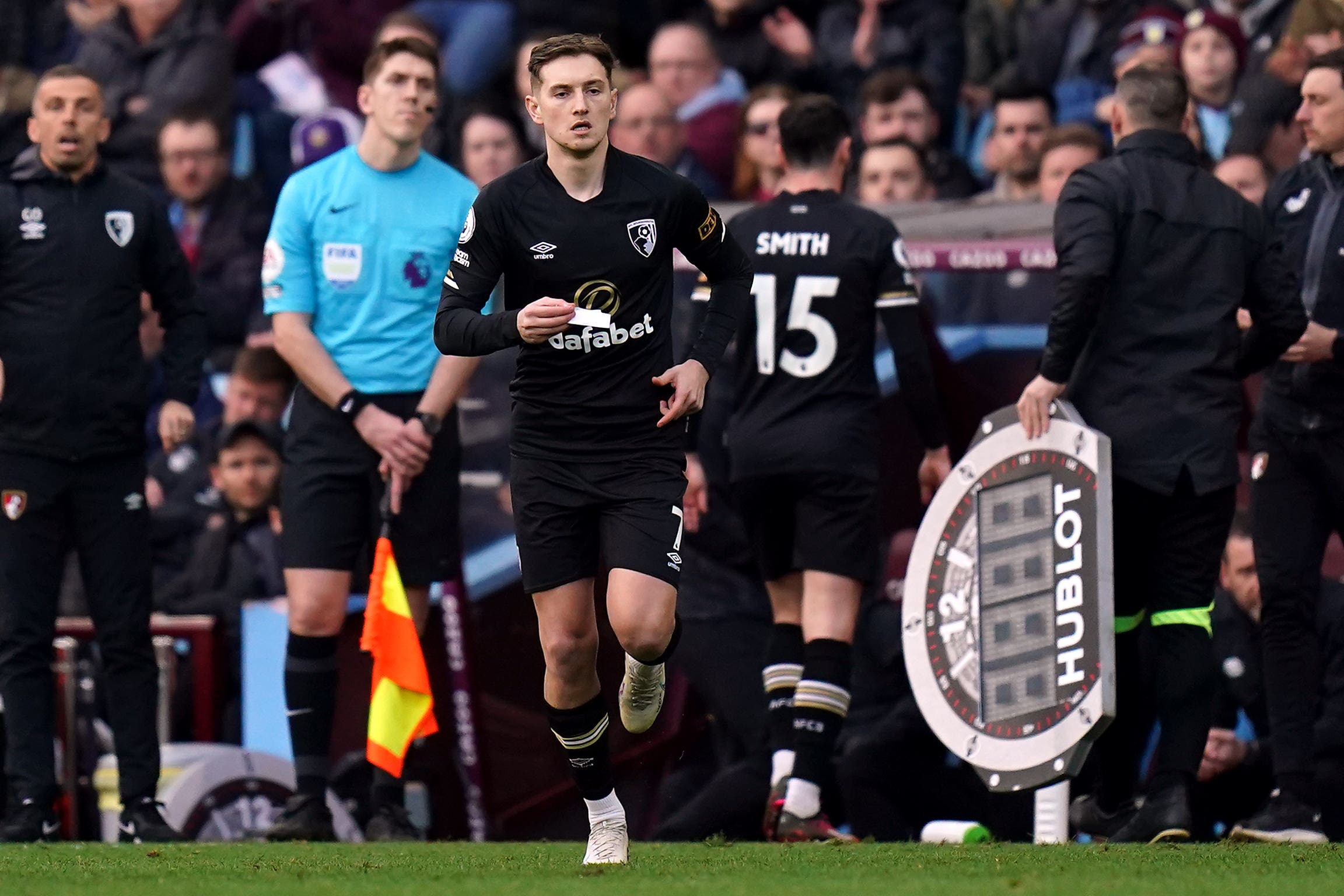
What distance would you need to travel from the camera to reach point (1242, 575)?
314 inches

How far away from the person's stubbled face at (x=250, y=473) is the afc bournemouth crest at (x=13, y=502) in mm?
1894

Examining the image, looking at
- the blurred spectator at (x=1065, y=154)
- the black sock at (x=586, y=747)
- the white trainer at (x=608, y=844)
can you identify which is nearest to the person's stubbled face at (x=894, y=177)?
the blurred spectator at (x=1065, y=154)

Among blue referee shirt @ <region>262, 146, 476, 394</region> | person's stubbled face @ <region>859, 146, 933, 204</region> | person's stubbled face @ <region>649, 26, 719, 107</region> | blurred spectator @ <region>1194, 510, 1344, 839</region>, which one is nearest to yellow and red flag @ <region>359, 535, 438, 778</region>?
blue referee shirt @ <region>262, 146, 476, 394</region>

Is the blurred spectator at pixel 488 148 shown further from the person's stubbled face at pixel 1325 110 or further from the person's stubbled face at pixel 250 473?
the person's stubbled face at pixel 1325 110

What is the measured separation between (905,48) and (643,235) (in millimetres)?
5959

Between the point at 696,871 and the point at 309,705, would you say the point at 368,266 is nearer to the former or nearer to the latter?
the point at 309,705

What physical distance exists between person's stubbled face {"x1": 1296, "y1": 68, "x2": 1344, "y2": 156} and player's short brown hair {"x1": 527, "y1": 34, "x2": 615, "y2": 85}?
2525mm

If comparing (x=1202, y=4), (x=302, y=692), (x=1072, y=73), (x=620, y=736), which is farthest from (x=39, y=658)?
(x=1202, y=4)

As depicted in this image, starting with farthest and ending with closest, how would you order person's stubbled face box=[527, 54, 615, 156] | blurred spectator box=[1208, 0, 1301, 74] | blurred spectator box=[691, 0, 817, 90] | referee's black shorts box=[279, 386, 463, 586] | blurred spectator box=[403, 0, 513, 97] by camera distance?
blurred spectator box=[403, 0, 513, 97] < blurred spectator box=[691, 0, 817, 90] < blurred spectator box=[1208, 0, 1301, 74] < referee's black shorts box=[279, 386, 463, 586] < person's stubbled face box=[527, 54, 615, 156]

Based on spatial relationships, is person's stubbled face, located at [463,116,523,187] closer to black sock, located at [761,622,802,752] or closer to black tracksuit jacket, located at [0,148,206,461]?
black tracksuit jacket, located at [0,148,206,461]

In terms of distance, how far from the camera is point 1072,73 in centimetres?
1100

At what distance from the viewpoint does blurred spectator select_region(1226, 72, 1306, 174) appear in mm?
9297

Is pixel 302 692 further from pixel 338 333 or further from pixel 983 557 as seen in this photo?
pixel 983 557

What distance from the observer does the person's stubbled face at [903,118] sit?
1047 centimetres
